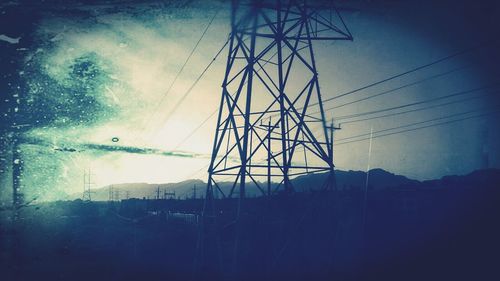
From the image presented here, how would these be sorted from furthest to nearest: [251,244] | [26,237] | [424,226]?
1. [26,237]
2. [424,226]
3. [251,244]

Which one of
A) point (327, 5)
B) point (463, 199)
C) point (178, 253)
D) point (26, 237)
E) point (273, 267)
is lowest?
point (26, 237)

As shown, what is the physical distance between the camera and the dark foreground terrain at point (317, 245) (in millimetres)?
9602

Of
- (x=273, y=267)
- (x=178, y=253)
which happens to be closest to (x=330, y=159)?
(x=273, y=267)

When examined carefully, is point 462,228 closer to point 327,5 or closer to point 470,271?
point 470,271

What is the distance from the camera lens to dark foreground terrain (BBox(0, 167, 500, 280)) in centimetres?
960

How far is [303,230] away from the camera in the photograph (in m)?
11.9

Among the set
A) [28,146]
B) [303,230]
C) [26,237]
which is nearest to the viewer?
[303,230]

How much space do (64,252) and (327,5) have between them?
19.1 meters

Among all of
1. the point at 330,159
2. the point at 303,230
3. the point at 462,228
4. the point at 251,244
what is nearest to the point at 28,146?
the point at 251,244

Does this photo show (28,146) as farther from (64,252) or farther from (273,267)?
(273,267)

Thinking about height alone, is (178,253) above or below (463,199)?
below

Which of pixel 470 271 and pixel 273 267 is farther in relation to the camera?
pixel 470 271

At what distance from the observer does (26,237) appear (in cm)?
2286

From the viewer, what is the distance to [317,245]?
11.5 metres
